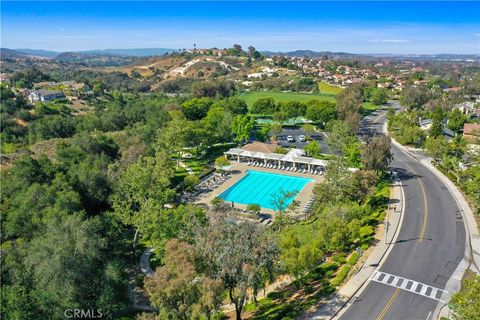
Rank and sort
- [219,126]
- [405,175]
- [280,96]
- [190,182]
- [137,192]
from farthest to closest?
1. [280,96]
2. [219,126]
3. [405,175]
4. [190,182]
5. [137,192]

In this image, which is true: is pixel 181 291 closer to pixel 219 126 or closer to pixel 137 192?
pixel 137 192

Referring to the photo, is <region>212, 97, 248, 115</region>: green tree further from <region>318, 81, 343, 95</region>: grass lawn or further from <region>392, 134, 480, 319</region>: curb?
<region>318, 81, 343, 95</region>: grass lawn

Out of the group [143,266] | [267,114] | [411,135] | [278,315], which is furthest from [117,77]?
[278,315]

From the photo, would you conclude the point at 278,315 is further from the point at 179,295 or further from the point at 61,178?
the point at 61,178

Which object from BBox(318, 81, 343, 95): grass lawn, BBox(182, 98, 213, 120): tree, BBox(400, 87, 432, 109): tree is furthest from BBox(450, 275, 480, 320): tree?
BBox(318, 81, 343, 95): grass lawn

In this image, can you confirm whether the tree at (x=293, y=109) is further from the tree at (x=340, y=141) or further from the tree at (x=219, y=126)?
the tree at (x=340, y=141)

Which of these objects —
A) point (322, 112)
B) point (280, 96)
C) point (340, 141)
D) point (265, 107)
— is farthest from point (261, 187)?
point (280, 96)
